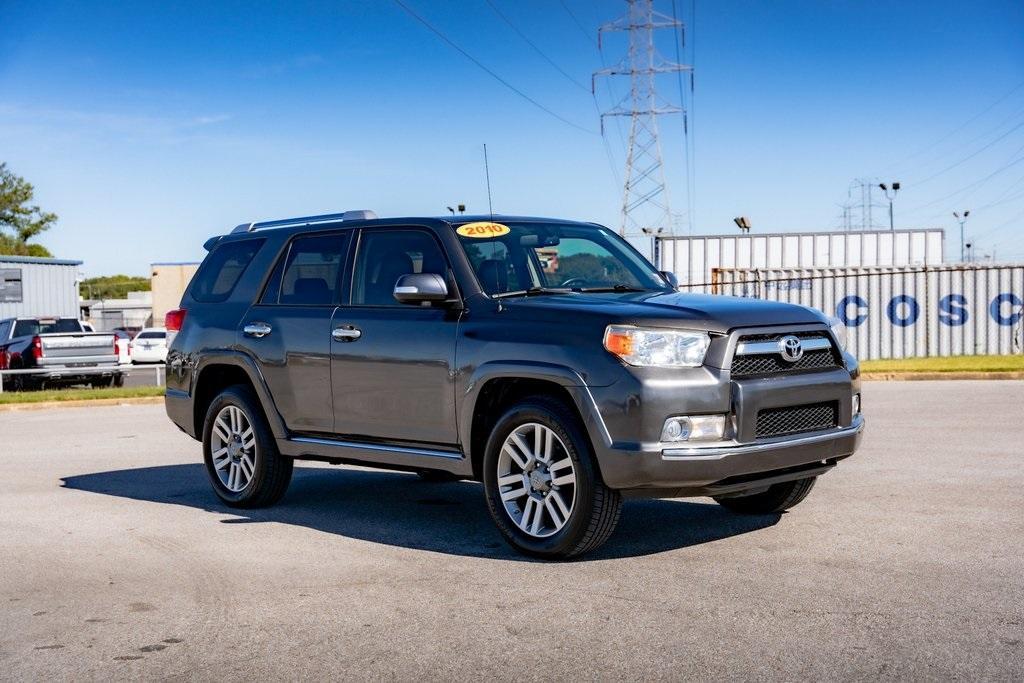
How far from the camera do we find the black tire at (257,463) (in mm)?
8266

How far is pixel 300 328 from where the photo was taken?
794cm

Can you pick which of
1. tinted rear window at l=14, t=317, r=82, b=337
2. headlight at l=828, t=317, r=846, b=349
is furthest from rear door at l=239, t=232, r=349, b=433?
tinted rear window at l=14, t=317, r=82, b=337

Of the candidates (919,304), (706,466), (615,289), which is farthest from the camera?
(919,304)

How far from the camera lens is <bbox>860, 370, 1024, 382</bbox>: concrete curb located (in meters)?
21.4

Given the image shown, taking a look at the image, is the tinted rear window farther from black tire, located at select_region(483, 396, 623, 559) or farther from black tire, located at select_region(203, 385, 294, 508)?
black tire, located at select_region(483, 396, 623, 559)

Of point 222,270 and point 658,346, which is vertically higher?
point 222,270

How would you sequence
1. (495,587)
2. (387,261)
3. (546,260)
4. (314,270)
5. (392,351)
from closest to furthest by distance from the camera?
(495,587)
(392,351)
(546,260)
(387,261)
(314,270)

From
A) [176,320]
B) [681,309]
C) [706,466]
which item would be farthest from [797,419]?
[176,320]

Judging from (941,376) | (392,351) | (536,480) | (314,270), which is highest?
(314,270)

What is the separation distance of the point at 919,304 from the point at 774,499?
2634 cm

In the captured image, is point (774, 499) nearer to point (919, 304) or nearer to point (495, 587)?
point (495, 587)

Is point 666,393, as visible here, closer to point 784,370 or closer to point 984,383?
point 784,370

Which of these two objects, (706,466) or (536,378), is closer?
(706,466)

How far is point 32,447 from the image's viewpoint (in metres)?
13.4
